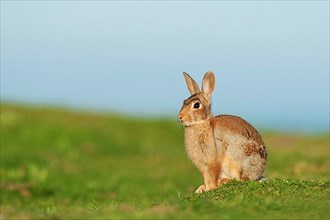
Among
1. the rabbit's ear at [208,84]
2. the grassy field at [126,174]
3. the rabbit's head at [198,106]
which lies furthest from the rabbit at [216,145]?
the grassy field at [126,174]

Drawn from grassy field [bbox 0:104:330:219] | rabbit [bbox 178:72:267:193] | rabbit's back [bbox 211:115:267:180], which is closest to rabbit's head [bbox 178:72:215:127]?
rabbit [bbox 178:72:267:193]

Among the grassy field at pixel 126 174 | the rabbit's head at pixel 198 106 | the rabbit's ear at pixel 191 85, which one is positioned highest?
the rabbit's ear at pixel 191 85

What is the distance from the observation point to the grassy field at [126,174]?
9430mm

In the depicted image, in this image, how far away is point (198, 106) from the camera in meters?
11.7

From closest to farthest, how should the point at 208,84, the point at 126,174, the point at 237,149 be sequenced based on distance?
the point at 237,149 → the point at 208,84 → the point at 126,174

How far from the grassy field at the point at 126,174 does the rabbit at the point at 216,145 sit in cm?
33

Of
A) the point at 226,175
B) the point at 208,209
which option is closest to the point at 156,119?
the point at 226,175

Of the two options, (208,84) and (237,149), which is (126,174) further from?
(237,149)

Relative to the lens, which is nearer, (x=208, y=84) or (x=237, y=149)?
(x=237, y=149)

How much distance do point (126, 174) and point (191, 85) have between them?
11235mm

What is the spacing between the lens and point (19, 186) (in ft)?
65.2

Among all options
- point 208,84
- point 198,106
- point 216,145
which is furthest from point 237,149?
point 208,84

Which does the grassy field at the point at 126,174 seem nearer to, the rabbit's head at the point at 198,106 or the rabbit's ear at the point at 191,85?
the rabbit's head at the point at 198,106

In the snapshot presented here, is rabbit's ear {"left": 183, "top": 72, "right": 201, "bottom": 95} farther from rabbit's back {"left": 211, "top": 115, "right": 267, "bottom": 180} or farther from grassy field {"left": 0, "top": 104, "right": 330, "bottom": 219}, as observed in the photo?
grassy field {"left": 0, "top": 104, "right": 330, "bottom": 219}
